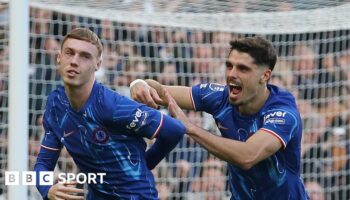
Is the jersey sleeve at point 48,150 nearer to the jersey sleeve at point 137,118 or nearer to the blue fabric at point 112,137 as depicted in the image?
the blue fabric at point 112,137

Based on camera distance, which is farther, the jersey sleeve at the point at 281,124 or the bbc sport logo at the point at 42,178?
the jersey sleeve at the point at 281,124

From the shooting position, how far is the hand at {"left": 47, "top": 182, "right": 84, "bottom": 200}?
4.30 metres

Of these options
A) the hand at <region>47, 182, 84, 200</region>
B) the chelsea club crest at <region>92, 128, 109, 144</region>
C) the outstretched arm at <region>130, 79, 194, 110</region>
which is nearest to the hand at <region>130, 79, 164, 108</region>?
the outstretched arm at <region>130, 79, 194, 110</region>

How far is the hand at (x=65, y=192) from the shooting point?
4.30 m

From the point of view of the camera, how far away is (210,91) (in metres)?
4.99

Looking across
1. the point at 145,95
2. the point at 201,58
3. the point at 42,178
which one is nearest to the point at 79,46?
the point at 145,95

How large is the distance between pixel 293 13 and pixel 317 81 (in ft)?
3.25

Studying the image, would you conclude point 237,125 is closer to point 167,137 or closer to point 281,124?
point 281,124

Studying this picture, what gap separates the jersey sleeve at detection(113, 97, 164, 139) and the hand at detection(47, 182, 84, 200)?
1.21 feet

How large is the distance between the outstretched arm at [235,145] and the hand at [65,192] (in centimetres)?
61

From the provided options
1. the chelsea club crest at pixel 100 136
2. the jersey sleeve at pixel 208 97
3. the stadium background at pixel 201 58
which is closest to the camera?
the chelsea club crest at pixel 100 136

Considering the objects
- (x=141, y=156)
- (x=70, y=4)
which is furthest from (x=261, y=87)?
(x=70, y=4)

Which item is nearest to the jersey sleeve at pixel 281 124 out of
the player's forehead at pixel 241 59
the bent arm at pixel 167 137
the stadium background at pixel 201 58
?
the player's forehead at pixel 241 59

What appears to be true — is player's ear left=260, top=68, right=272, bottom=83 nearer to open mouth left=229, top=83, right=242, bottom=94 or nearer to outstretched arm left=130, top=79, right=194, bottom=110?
open mouth left=229, top=83, right=242, bottom=94
